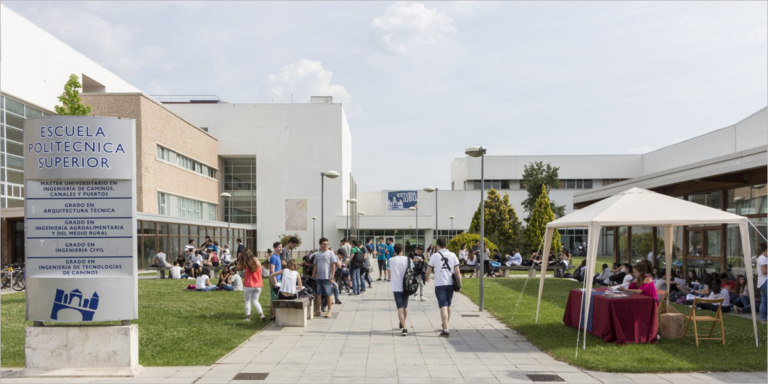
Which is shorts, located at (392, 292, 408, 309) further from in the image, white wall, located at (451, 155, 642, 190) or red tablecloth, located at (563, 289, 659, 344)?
white wall, located at (451, 155, 642, 190)

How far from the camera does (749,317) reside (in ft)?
47.7

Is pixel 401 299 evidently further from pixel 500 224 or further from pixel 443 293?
pixel 500 224

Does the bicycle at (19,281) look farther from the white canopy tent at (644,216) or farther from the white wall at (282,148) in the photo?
the white wall at (282,148)

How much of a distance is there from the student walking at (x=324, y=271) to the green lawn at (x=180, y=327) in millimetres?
1552

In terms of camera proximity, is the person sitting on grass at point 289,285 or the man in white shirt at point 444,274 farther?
the person sitting on grass at point 289,285

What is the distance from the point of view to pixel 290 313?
13.0 meters

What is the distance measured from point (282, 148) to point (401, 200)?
47.8ft

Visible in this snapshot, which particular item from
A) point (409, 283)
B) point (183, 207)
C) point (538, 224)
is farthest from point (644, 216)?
point (183, 207)

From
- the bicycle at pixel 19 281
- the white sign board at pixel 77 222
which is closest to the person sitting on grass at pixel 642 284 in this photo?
the white sign board at pixel 77 222

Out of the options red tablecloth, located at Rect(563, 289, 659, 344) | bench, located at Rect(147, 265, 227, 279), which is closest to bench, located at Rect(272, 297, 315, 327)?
red tablecloth, located at Rect(563, 289, 659, 344)

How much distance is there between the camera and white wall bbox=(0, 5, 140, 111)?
32.5m

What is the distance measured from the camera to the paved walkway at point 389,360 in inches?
314

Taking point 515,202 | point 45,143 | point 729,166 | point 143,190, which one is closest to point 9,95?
point 143,190

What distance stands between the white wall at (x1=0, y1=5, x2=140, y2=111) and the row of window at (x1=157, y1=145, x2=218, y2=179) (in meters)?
7.57
